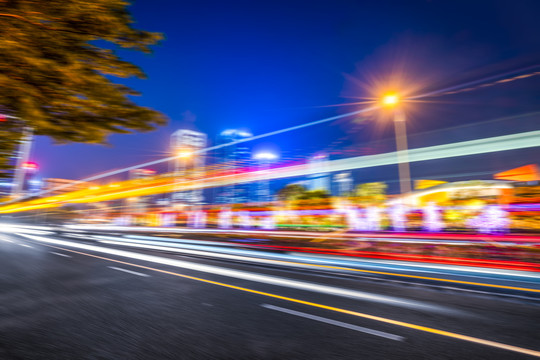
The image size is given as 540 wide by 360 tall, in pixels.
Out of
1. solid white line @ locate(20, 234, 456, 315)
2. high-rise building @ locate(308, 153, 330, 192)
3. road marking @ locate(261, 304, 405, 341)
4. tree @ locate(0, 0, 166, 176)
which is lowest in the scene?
road marking @ locate(261, 304, 405, 341)

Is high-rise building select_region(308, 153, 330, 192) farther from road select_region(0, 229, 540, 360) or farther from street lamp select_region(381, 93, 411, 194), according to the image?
road select_region(0, 229, 540, 360)

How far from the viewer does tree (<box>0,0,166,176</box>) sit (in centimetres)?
405

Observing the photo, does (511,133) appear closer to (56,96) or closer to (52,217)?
(56,96)

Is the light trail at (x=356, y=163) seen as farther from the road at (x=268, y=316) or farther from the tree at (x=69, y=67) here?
the tree at (x=69, y=67)

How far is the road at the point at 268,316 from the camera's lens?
3689mm

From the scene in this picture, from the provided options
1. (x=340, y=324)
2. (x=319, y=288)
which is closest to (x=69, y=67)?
(x=340, y=324)

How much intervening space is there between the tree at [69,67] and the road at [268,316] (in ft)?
11.1

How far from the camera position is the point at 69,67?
4676 millimetres

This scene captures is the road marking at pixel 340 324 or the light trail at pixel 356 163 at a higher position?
the light trail at pixel 356 163

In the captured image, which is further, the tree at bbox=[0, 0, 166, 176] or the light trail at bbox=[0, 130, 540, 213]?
the light trail at bbox=[0, 130, 540, 213]

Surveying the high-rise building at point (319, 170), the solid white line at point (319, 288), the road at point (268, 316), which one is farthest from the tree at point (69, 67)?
the high-rise building at point (319, 170)

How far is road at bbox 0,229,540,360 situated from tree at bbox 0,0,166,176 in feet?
11.1

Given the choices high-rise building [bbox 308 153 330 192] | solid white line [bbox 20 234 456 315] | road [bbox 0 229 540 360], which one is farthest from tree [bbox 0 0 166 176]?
A: high-rise building [bbox 308 153 330 192]

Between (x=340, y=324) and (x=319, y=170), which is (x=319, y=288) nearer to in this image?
(x=340, y=324)
